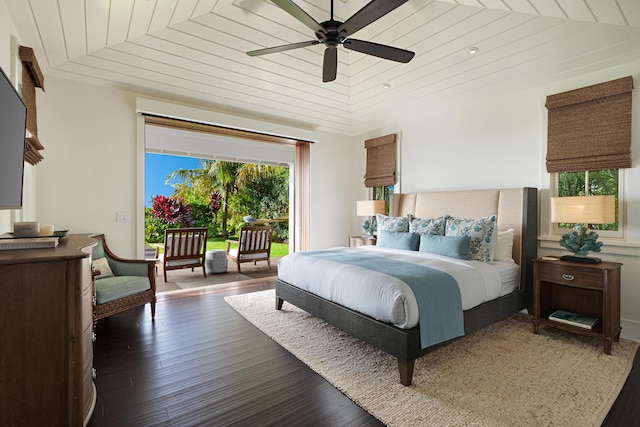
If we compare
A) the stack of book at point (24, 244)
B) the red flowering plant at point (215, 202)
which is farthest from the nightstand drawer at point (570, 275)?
the red flowering plant at point (215, 202)

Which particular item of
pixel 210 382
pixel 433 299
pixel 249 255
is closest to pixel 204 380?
pixel 210 382

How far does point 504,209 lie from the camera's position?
377 centimetres

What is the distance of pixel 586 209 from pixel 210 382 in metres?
3.45

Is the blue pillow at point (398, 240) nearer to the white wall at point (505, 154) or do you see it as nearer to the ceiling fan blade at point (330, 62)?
the white wall at point (505, 154)

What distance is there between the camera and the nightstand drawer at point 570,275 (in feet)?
9.04

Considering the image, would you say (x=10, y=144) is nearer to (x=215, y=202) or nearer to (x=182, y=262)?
(x=182, y=262)

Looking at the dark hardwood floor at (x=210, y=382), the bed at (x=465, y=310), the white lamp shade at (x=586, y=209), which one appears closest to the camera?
the dark hardwood floor at (x=210, y=382)

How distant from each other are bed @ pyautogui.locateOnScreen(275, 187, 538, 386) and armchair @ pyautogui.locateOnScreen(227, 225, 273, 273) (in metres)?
2.31

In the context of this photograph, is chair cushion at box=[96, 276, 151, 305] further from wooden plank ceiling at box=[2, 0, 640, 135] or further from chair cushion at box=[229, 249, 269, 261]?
chair cushion at box=[229, 249, 269, 261]

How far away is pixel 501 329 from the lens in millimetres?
3266

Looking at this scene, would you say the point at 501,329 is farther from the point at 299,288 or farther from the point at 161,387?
the point at 161,387

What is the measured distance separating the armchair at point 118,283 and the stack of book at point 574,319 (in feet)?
13.5

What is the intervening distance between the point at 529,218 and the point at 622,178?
2.82 ft

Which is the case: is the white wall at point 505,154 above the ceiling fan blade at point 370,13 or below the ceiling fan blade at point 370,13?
below
